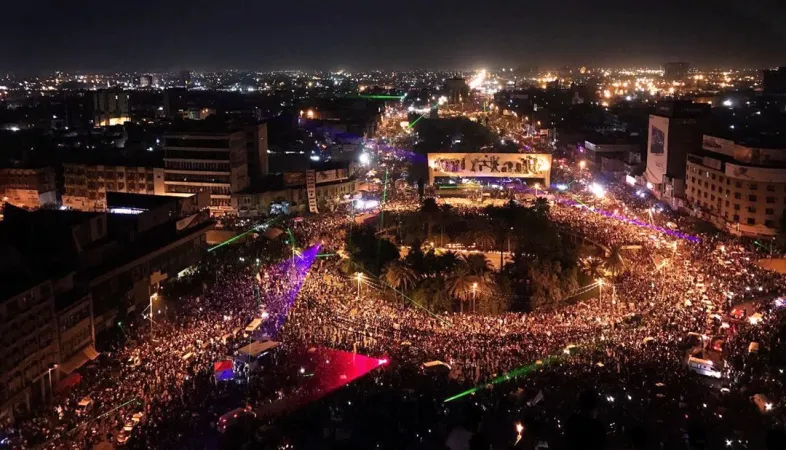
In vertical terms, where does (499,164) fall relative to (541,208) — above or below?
above

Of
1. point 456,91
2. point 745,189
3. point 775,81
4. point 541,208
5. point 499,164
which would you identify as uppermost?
point 775,81

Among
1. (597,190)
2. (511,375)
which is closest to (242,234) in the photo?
(511,375)

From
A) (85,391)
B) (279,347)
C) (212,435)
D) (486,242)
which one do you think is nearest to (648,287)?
(486,242)

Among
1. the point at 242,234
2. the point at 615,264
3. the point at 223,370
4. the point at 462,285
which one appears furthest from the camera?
the point at 242,234

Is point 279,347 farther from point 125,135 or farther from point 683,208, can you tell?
point 125,135

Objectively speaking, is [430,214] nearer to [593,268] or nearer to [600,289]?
[593,268]

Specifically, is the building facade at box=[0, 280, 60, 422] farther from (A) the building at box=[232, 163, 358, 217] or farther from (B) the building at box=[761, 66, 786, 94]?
(B) the building at box=[761, 66, 786, 94]
